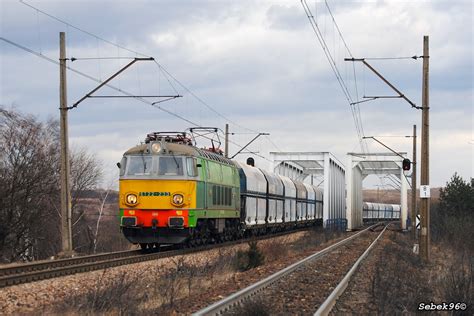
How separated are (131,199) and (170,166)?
165cm

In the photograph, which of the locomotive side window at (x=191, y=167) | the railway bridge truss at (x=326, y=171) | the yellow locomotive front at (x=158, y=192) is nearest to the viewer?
the yellow locomotive front at (x=158, y=192)

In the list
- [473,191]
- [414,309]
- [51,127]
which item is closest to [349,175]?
[473,191]

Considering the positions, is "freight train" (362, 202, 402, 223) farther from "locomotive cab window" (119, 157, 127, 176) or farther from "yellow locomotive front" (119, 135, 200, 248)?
"locomotive cab window" (119, 157, 127, 176)

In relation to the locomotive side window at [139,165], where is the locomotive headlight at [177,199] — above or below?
below

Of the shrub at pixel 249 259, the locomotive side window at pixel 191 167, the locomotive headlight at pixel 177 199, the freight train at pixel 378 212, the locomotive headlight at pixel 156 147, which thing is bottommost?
the freight train at pixel 378 212

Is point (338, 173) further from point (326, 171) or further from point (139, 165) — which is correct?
point (139, 165)

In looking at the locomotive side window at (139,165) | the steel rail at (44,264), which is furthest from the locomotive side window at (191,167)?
the steel rail at (44,264)

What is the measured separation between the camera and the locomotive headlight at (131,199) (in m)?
23.2

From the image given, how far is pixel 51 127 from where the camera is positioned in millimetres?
58469

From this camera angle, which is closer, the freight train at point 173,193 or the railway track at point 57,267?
the railway track at point 57,267

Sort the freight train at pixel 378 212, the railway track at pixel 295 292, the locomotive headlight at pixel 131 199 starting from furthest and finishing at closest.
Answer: the freight train at pixel 378 212, the locomotive headlight at pixel 131 199, the railway track at pixel 295 292

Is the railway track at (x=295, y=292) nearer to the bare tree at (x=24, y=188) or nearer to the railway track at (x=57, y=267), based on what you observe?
the railway track at (x=57, y=267)

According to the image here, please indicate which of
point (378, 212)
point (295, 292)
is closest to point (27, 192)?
point (295, 292)

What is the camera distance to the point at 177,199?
23.1 metres
